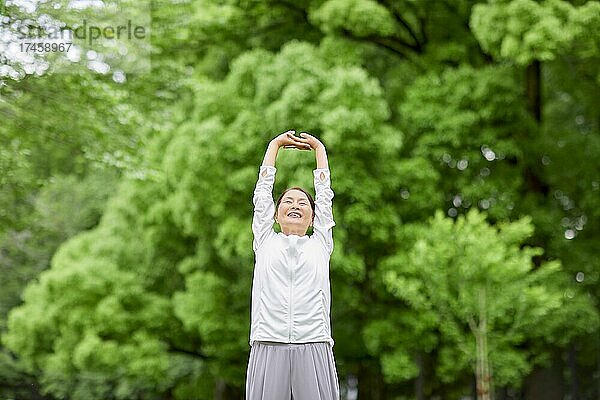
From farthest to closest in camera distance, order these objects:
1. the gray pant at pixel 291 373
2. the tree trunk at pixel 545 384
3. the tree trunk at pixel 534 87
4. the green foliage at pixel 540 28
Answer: the tree trunk at pixel 534 87 < the tree trunk at pixel 545 384 < the green foliage at pixel 540 28 < the gray pant at pixel 291 373

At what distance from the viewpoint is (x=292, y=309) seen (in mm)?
3961

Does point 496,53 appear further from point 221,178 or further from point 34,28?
point 34,28

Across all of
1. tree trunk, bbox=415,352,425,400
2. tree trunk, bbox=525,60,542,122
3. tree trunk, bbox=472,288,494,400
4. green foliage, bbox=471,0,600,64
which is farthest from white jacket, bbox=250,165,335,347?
tree trunk, bbox=415,352,425,400

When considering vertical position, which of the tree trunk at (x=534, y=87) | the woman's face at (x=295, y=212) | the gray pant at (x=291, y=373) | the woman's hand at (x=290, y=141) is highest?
the tree trunk at (x=534, y=87)

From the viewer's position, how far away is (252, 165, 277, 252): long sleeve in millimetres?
4271

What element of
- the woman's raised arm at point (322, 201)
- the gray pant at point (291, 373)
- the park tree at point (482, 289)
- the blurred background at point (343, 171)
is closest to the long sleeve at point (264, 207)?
the woman's raised arm at point (322, 201)

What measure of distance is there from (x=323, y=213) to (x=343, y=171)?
9.57m

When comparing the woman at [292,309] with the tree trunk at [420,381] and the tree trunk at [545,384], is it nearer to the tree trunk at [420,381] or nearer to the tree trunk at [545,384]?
the tree trunk at [545,384]

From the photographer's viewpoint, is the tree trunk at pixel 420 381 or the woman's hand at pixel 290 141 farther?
the tree trunk at pixel 420 381

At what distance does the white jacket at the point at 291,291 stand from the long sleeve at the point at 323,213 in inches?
0.7

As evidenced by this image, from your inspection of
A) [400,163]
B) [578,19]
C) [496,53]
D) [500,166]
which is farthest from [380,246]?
[578,19]

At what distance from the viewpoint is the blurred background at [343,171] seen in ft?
39.7

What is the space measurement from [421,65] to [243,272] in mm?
4886

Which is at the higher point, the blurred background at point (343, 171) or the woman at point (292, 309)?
the blurred background at point (343, 171)
